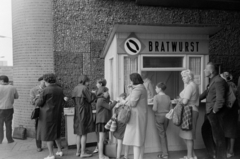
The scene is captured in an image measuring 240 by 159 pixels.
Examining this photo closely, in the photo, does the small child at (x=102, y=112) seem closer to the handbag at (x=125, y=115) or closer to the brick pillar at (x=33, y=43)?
the handbag at (x=125, y=115)

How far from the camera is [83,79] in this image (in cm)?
457

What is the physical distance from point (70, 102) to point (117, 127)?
9.47 feet

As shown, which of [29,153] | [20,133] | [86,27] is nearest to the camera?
[29,153]

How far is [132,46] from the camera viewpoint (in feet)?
15.2

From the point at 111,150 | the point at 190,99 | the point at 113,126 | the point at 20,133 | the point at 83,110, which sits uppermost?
the point at 190,99

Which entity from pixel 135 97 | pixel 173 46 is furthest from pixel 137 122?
pixel 173 46

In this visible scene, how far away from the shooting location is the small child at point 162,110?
4340 mm

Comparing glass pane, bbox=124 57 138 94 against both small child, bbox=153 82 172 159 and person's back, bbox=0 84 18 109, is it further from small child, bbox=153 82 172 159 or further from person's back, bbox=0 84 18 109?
person's back, bbox=0 84 18 109

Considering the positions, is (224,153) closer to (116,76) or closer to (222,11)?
(116,76)

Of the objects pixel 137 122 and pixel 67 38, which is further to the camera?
pixel 67 38

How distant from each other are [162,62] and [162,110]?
1.18 metres

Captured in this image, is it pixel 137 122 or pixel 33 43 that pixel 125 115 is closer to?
pixel 137 122

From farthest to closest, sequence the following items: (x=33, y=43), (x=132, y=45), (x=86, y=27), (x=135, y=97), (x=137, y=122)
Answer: (x=86, y=27)
(x=33, y=43)
(x=132, y=45)
(x=137, y=122)
(x=135, y=97)

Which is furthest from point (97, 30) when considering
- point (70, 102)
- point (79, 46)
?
point (70, 102)
